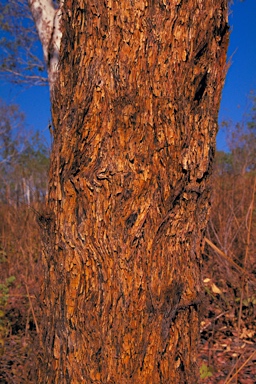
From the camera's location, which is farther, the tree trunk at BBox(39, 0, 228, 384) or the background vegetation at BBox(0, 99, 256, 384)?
the background vegetation at BBox(0, 99, 256, 384)

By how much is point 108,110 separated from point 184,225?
1.58ft

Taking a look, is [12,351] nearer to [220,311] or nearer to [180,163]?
[220,311]

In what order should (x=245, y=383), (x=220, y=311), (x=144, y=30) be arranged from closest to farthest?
1. (x=144, y=30)
2. (x=245, y=383)
3. (x=220, y=311)

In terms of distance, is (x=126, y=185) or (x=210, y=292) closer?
(x=126, y=185)

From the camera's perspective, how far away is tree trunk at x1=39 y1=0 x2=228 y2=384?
4.10ft

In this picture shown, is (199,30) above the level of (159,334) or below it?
above

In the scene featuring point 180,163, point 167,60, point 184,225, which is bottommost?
point 184,225

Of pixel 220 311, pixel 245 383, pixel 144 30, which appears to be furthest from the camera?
pixel 220 311

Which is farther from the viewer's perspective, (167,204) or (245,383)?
(245,383)

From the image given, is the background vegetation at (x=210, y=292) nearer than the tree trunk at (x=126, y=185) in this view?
No

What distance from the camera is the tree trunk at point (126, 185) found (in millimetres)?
1251

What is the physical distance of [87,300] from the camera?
1.26m

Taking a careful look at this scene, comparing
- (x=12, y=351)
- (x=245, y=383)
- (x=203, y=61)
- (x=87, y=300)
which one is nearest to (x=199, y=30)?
(x=203, y=61)

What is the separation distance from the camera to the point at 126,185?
4.09ft
